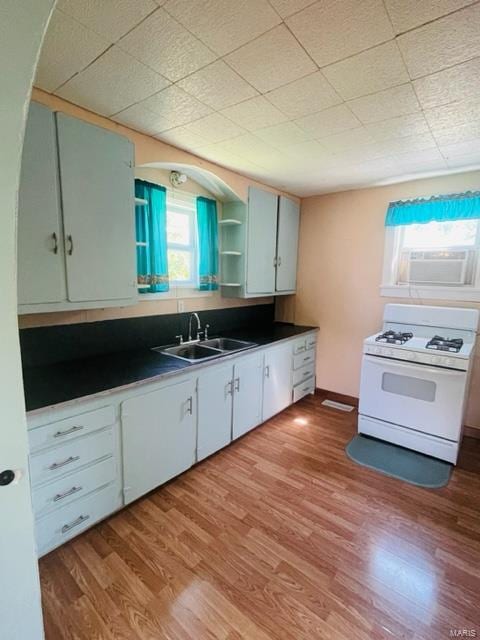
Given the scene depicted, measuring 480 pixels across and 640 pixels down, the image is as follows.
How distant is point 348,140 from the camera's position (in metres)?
2.10

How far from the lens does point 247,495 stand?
6.59ft

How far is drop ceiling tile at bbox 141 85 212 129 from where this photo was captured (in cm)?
160

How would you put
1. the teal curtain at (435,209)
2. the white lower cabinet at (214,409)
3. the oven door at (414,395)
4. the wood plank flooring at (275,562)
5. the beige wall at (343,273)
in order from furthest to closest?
the beige wall at (343,273) → the teal curtain at (435,209) → the oven door at (414,395) → the white lower cabinet at (214,409) → the wood plank flooring at (275,562)

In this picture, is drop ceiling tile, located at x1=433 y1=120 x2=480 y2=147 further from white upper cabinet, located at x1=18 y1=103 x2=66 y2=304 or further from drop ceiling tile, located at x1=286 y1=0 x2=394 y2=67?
white upper cabinet, located at x1=18 y1=103 x2=66 y2=304

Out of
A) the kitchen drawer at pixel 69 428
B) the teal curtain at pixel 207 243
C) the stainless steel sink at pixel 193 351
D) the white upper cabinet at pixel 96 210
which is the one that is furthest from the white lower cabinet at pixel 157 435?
the teal curtain at pixel 207 243

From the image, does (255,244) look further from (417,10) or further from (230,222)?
(417,10)

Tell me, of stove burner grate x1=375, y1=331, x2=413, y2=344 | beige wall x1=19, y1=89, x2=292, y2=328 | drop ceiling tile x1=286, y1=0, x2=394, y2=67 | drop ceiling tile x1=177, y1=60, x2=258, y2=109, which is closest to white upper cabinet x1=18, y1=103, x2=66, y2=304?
beige wall x1=19, y1=89, x2=292, y2=328

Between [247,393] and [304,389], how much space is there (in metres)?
1.15

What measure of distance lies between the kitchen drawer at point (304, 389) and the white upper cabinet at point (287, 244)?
1.16 metres

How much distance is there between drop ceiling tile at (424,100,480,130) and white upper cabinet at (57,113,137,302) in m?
1.86

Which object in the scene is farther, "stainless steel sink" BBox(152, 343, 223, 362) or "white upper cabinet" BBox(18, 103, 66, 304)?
"stainless steel sink" BBox(152, 343, 223, 362)

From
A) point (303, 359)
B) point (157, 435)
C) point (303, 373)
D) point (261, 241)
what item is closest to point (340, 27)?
point (261, 241)

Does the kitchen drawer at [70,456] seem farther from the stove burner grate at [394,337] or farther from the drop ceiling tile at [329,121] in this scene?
the stove burner grate at [394,337]

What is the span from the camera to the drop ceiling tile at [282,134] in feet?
6.36
